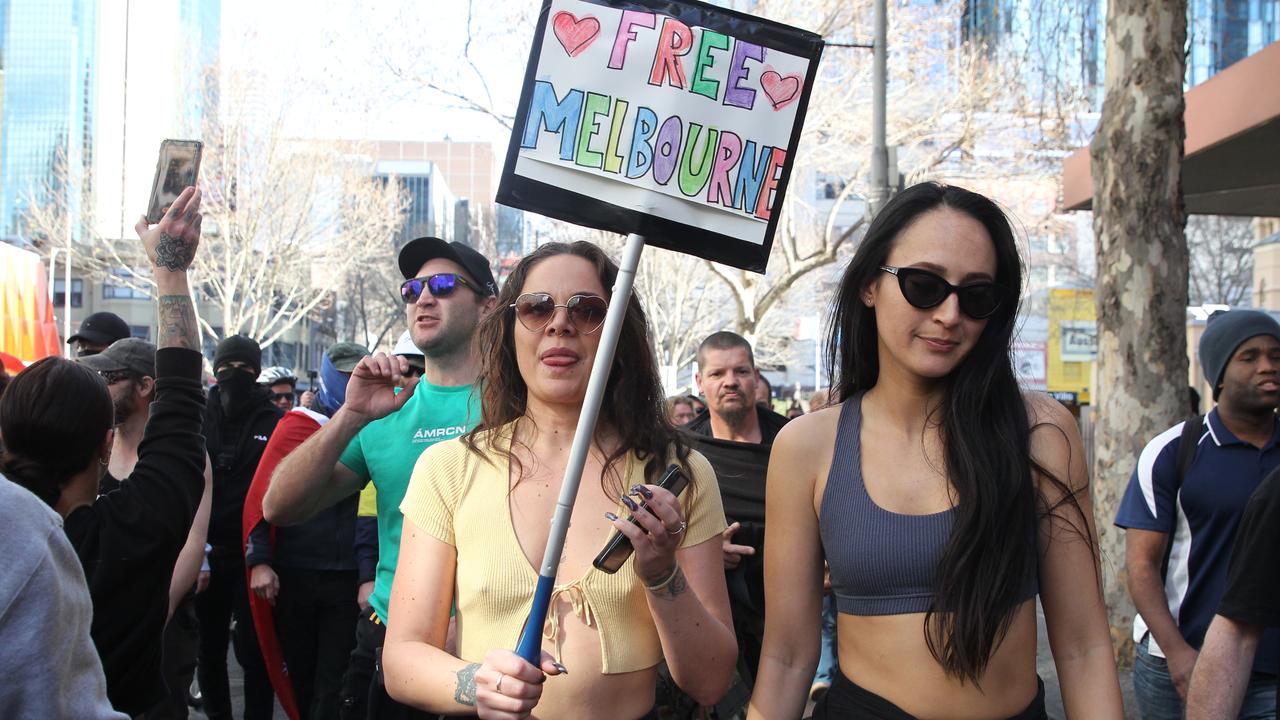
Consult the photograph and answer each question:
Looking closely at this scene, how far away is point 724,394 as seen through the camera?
6.34 metres

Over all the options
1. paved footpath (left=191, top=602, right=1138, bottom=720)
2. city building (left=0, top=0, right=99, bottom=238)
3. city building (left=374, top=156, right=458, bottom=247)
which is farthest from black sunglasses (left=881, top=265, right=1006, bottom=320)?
city building (left=374, top=156, right=458, bottom=247)

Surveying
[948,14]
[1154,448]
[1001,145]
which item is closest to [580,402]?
[1154,448]

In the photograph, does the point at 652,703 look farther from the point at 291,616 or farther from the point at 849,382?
the point at 291,616

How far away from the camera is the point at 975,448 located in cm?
266

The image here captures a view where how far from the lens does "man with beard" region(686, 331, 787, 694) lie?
5.73 meters

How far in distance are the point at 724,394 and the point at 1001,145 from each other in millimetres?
18643

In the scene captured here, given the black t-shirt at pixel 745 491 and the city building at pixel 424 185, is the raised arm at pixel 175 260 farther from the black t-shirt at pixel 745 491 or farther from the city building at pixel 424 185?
the city building at pixel 424 185

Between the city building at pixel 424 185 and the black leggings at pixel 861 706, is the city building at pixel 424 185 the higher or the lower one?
the higher one

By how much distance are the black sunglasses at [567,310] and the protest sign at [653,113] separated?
1.03 feet

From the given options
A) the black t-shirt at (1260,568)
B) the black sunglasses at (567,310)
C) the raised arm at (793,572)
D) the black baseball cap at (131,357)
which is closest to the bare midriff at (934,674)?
the raised arm at (793,572)

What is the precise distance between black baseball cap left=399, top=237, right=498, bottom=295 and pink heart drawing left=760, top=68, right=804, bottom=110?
7.07ft

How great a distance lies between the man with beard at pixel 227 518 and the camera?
7.20 metres

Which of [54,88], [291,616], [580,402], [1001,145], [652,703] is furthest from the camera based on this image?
[54,88]

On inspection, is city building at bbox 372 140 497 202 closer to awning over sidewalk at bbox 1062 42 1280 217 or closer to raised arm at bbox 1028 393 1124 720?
awning over sidewalk at bbox 1062 42 1280 217
